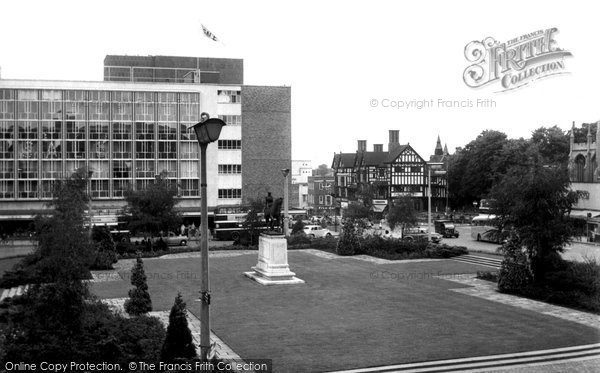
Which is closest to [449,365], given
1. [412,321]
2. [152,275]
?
[412,321]

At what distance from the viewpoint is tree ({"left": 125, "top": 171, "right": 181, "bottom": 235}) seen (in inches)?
1780

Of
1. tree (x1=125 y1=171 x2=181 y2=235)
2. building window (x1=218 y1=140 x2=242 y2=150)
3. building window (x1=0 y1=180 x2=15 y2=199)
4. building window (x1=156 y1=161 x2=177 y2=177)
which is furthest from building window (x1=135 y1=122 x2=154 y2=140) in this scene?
tree (x1=125 y1=171 x2=181 y2=235)

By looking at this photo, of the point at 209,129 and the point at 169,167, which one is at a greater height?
the point at 169,167

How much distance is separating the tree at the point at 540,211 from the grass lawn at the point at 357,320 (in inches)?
146

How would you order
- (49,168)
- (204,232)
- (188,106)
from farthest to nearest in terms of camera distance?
(188,106) → (49,168) → (204,232)

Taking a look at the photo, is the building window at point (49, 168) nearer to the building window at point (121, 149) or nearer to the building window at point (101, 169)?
the building window at point (101, 169)

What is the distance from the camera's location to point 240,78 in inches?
3295

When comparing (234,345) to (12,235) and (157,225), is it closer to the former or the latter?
(157,225)

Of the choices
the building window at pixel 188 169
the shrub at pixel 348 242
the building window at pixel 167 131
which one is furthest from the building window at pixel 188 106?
the shrub at pixel 348 242

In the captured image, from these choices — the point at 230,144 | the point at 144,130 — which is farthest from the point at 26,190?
the point at 230,144

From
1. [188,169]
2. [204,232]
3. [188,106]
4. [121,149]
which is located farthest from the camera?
[188,169]

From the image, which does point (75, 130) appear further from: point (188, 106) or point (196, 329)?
point (196, 329)

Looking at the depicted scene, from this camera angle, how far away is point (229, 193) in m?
74.4

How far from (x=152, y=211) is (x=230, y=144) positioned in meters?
29.2
